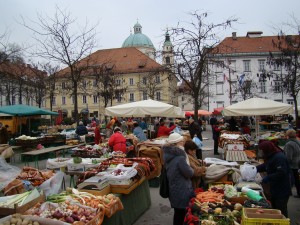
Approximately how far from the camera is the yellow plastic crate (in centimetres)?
325

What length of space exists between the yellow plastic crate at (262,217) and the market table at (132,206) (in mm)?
2198

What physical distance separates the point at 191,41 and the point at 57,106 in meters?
60.9

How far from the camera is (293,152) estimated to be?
23.4ft

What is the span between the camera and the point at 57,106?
72000 mm

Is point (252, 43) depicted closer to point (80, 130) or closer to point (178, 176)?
point (80, 130)

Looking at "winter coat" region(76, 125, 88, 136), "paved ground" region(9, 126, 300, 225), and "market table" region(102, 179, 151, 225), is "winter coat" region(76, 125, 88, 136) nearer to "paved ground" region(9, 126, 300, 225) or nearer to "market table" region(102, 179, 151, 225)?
"paved ground" region(9, 126, 300, 225)

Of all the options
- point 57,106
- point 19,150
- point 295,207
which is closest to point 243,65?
point 57,106

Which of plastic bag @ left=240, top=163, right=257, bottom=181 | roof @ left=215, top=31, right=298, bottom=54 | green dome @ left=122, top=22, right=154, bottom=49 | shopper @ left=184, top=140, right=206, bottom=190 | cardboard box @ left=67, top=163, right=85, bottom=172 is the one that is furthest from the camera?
green dome @ left=122, top=22, right=154, bottom=49

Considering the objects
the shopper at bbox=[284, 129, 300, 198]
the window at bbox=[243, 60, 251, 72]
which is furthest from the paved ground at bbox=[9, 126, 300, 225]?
the window at bbox=[243, 60, 251, 72]

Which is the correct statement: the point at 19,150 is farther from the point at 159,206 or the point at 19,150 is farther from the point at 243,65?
the point at 243,65

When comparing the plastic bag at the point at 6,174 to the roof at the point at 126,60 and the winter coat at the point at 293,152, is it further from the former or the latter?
the roof at the point at 126,60

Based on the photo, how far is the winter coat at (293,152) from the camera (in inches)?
279

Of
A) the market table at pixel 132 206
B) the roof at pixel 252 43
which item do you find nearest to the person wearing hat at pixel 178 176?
the market table at pixel 132 206

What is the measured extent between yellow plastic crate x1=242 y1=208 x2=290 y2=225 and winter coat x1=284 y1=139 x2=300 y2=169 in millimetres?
3872
